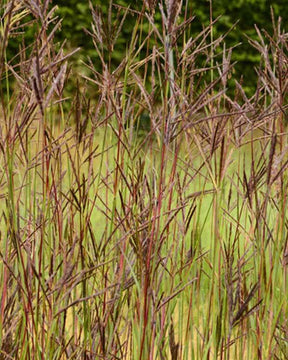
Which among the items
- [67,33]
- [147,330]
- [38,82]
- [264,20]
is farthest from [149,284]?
[264,20]

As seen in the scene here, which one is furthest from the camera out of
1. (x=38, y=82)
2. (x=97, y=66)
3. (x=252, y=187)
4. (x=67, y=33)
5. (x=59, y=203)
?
(x=97, y=66)

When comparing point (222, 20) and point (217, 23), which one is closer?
point (222, 20)

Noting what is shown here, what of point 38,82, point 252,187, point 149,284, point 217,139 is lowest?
point 149,284

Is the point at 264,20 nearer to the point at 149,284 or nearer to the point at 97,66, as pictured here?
the point at 97,66

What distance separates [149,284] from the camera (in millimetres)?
1383

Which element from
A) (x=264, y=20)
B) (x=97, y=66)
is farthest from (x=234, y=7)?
(x=97, y=66)

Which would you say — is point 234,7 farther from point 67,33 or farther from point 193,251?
point 193,251

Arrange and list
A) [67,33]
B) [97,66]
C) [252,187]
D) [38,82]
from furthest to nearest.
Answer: [97,66]
[67,33]
[252,187]
[38,82]

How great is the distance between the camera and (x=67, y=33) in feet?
26.2

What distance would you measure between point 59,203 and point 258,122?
1.56 feet

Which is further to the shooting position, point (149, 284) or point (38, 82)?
point (149, 284)

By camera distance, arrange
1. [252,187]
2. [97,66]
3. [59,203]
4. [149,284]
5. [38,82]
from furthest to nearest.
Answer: [97,66]
[59,203]
[252,187]
[149,284]
[38,82]

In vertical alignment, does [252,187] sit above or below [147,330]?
above

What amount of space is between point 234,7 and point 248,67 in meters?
0.74
